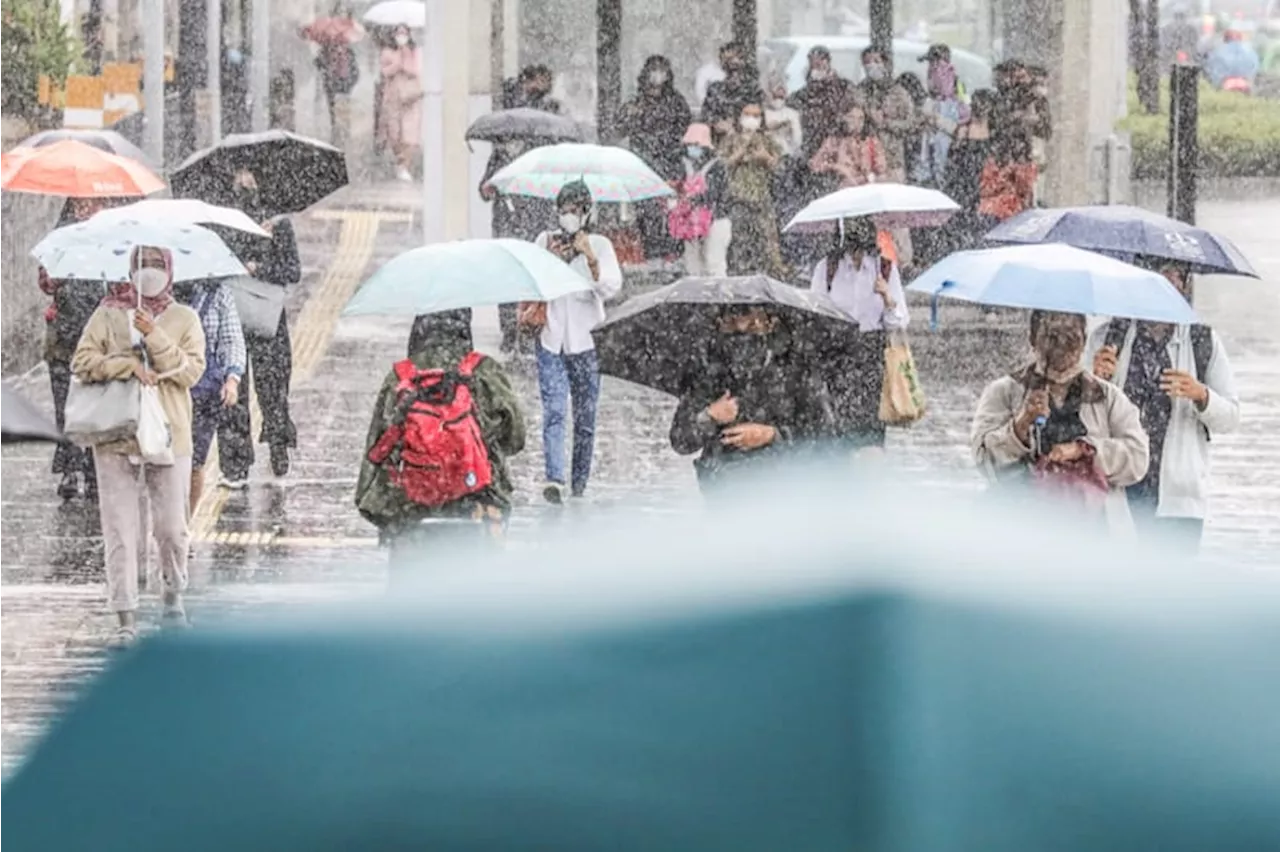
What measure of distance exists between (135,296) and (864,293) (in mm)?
3571

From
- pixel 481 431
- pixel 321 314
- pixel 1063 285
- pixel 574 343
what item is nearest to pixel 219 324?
pixel 574 343

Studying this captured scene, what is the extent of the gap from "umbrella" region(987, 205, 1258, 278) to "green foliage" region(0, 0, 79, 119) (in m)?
9.71

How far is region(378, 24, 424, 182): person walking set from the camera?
29.2 metres

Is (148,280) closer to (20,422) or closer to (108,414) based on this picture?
(108,414)

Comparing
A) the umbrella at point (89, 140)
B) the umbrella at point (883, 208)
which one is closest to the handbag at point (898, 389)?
the umbrella at point (883, 208)

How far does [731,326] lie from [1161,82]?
2421cm

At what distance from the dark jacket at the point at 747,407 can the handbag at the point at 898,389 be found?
3192 millimetres

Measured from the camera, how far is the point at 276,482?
42.7 feet

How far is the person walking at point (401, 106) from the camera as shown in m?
29.2

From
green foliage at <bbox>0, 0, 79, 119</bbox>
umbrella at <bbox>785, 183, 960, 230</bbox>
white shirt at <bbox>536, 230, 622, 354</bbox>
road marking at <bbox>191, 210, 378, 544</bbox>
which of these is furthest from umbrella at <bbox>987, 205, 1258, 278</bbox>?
green foliage at <bbox>0, 0, 79, 119</bbox>

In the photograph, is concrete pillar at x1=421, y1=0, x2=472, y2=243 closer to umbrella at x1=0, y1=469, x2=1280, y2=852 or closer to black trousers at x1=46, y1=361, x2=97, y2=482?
black trousers at x1=46, y1=361, x2=97, y2=482

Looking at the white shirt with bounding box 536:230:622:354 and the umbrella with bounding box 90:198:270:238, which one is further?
the white shirt with bounding box 536:230:622:354

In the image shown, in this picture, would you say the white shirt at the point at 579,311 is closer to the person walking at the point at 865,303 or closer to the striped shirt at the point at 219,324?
the person walking at the point at 865,303

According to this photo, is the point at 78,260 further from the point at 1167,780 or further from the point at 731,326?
the point at 1167,780
